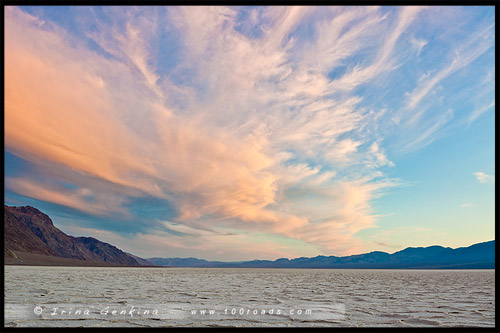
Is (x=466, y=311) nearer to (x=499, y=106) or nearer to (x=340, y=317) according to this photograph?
(x=340, y=317)

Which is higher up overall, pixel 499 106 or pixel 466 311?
pixel 499 106

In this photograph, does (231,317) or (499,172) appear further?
(231,317)

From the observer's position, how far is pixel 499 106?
15.9 ft
